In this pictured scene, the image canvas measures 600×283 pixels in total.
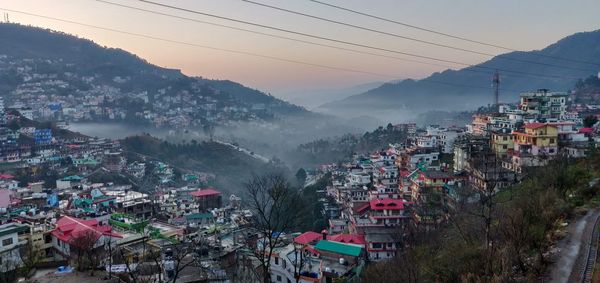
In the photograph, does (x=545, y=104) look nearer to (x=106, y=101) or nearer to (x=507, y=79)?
(x=106, y=101)

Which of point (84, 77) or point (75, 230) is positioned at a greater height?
point (84, 77)

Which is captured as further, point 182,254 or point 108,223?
point 108,223

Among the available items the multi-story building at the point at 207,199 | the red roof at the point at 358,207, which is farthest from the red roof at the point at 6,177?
the red roof at the point at 358,207

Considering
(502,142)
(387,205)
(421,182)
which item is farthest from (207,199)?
(502,142)

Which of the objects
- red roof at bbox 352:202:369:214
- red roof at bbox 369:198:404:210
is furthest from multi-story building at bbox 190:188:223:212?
red roof at bbox 369:198:404:210

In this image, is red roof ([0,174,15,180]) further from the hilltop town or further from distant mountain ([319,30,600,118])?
distant mountain ([319,30,600,118])

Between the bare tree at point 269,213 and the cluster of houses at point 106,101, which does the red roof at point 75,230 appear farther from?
the cluster of houses at point 106,101
